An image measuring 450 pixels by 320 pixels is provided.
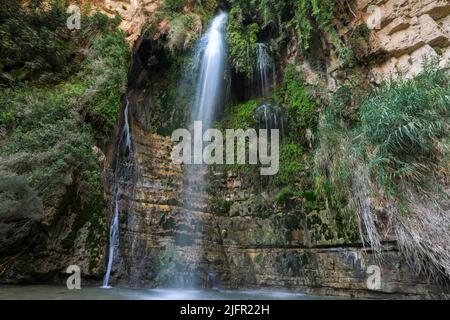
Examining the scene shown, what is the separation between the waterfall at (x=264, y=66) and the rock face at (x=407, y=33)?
281 cm

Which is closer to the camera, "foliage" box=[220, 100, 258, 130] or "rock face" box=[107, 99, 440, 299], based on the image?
"rock face" box=[107, 99, 440, 299]

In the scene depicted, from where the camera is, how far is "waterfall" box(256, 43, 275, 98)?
9.54 m

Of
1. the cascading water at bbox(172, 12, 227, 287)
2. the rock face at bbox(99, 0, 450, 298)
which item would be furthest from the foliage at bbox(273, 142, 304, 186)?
the cascading water at bbox(172, 12, 227, 287)

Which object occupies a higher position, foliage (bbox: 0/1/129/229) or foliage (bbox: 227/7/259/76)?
→ foliage (bbox: 227/7/259/76)

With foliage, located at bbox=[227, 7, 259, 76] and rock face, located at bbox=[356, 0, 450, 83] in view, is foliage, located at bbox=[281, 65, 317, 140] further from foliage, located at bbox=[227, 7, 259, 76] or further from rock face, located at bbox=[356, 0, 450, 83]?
rock face, located at bbox=[356, 0, 450, 83]

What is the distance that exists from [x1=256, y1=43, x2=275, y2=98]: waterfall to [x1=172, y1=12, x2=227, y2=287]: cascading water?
43.7 inches

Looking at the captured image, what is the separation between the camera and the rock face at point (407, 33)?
22.2 feet

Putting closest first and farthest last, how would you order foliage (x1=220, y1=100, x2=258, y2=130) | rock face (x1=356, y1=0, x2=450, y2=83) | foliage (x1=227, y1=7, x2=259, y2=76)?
rock face (x1=356, y1=0, x2=450, y2=83)
foliage (x1=220, y1=100, x2=258, y2=130)
foliage (x1=227, y1=7, x2=259, y2=76)

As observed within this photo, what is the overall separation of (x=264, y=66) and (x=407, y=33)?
3.77 metres

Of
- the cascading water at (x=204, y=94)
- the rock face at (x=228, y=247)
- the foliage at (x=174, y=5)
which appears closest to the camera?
the rock face at (x=228, y=247)

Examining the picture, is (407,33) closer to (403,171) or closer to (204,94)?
(403,171)

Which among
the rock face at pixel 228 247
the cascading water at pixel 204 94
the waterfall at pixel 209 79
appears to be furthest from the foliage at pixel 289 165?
the waterfall at pixel 209 79

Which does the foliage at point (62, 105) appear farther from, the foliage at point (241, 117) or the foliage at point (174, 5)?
the foliage at point (241, 117)
